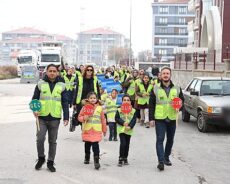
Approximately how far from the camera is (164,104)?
8.04m

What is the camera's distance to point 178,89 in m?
8.25

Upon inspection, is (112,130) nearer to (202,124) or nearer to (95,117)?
(95,117)

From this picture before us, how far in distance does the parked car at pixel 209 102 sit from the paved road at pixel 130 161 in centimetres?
39

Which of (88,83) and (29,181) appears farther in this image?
(88,83)

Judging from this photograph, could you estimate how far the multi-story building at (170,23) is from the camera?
137750 millimetres

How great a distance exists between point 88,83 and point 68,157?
64.4 inches

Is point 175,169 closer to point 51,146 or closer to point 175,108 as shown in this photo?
point 175,108

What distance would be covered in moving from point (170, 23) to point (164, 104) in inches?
5257

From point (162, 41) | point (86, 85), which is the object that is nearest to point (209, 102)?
point (86, 85)

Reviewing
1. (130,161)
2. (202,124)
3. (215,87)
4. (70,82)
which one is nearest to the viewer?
(130,161)

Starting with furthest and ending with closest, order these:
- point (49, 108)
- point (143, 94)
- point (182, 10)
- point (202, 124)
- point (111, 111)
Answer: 1. point (182, 10)
2. point (143, 94)
3. point (202, 124)
4. point (111, 111)
5. point (49, 108)

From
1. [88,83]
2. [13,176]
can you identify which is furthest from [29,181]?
[88,83]

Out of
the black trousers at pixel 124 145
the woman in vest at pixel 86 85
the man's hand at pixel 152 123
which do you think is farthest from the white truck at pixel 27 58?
the man's hand at pixel 152 123

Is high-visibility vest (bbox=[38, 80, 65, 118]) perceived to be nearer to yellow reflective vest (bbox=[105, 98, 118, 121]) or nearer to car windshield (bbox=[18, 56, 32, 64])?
yellow reflective vest (bbox=[105, 98, 118, 121])
